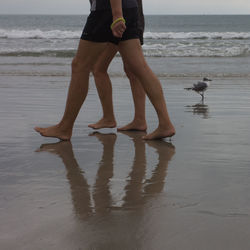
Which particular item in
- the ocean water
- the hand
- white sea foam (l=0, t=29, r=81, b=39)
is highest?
the hand

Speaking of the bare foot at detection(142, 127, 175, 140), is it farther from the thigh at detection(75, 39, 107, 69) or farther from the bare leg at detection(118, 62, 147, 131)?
the thigh at detection(75, 39, 107, 69)

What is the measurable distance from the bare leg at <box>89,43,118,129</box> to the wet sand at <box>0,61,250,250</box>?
0.11m

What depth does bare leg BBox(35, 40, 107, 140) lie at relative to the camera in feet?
10.9

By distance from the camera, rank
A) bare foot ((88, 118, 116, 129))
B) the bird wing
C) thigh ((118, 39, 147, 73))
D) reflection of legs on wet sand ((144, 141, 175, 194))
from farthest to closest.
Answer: the bird wing < bare foot ((88, 118, 116, 129)) < thigh ((118, 39, 147, 73)) < reflection of legs on wet sand ((144, 141, 175, 194))

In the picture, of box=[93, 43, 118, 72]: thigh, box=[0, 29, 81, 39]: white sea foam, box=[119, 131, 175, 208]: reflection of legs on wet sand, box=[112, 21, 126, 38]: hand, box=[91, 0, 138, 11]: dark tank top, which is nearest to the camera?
box=[119, 131, 175, 208]: reflection of legs on wet sand

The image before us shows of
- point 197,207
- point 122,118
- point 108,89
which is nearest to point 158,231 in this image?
point 197,207

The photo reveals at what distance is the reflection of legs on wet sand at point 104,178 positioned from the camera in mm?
2086

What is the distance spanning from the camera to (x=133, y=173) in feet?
8.68

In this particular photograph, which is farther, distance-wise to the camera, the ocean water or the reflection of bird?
the ocean water

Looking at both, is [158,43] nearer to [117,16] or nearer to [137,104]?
[137,104]

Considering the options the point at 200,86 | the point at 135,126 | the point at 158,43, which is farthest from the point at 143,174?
the point at 158,43

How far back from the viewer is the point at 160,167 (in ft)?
9.12

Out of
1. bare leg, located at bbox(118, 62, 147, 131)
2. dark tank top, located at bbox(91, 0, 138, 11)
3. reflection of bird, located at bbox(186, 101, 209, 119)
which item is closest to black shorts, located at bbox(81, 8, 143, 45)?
dark tank top, located at bbox(91, 0, 138, 11)

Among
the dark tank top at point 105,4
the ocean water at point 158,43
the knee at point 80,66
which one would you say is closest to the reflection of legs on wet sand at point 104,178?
the knee at point 80,66
